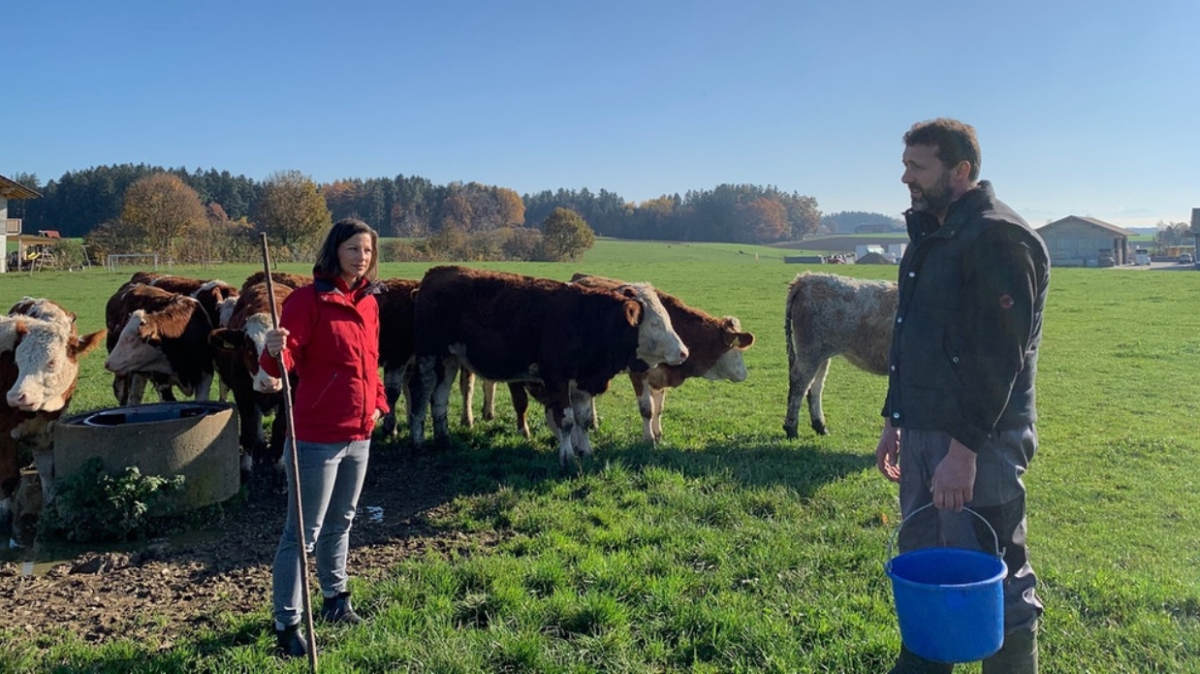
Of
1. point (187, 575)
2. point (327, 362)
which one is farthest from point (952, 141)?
point (187, 575)

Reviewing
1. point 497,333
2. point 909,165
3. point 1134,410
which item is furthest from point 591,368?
point 1134,410

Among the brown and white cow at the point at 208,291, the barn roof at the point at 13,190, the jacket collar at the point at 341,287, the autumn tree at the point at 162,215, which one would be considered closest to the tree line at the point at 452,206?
the autumn tree at the point at 162,215

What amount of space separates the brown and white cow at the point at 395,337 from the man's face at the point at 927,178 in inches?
285

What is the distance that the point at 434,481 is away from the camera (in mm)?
8031

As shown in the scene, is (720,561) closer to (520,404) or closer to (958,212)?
(958,212)

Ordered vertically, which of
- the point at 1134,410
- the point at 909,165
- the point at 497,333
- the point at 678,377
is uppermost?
the point at 909,165

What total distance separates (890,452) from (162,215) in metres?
64.9

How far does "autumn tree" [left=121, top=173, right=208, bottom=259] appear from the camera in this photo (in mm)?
57938

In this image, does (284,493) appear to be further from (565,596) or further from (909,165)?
(909,165)

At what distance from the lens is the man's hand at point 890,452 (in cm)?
396

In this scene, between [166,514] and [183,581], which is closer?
[183,581]

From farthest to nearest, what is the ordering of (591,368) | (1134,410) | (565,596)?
(1134,410)
(591,368)
(565,596)

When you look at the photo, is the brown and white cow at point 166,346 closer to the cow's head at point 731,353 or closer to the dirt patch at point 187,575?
the dirt patch at point 187,575

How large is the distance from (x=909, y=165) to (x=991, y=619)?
1.95m
